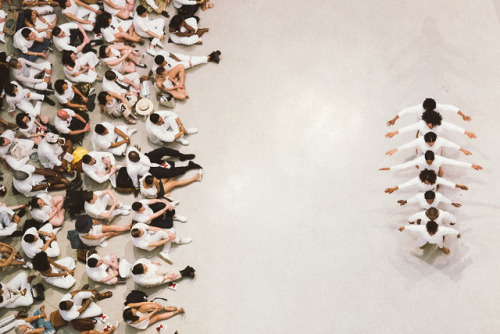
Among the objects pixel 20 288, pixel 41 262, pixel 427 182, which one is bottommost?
pixel 20 288

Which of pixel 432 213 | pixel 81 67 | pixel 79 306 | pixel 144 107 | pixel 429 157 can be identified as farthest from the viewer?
pixel 81 67

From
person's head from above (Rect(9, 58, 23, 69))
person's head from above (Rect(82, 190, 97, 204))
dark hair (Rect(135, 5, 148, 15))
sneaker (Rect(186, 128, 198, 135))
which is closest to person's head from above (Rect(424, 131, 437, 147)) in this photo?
sneaker (Rect(186, 128, 198, 135))

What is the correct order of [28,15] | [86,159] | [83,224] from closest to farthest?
[83,224], [86,159], [28,15]

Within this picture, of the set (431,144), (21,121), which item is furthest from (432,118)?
(21,121)

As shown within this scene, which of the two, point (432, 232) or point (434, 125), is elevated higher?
point (434, 125)

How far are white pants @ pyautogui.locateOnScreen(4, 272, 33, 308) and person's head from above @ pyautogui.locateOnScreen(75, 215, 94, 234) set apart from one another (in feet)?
3.16

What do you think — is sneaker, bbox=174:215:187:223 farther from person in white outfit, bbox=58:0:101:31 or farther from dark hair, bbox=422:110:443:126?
person in white outfit, bbox=58:0:101:31

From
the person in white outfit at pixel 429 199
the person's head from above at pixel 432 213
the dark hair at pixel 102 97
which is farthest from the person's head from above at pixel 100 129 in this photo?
the person's head from above at pixel 432 213

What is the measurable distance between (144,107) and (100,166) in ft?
3.68

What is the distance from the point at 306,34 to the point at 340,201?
278 centimetres

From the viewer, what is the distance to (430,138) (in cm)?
603

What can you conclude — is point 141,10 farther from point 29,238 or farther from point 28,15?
point 29,238

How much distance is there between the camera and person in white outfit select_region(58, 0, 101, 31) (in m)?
8.04

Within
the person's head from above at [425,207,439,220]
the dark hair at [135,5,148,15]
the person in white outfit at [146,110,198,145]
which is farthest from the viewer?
the dark hair at [135,5,148,15]
